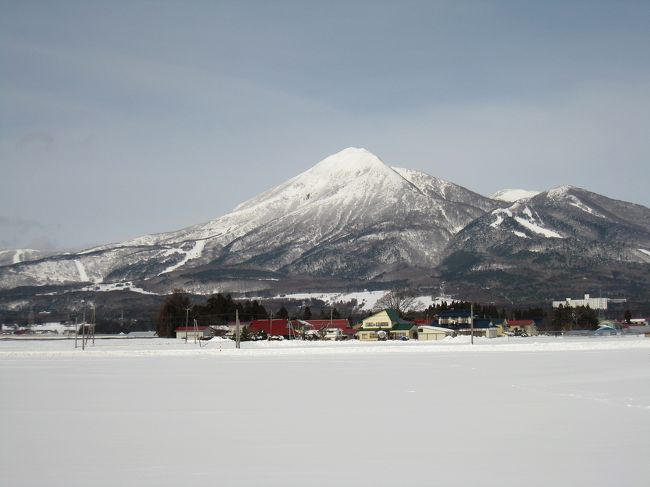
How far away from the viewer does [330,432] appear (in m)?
20.7

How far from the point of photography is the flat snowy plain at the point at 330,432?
51.6 feet

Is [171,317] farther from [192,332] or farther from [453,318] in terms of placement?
[453,318]

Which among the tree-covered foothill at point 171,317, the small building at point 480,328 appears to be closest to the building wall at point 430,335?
the small building at point 480,328

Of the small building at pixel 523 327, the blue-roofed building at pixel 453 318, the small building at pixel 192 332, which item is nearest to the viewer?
the small building at pixel 192 332

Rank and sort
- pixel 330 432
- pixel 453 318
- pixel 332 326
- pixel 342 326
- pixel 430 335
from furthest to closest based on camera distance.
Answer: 1. pixel 453 318
2. pixel 342 326
3. pixel 332 326
4. pixel 430 335
5. pixel 330 432

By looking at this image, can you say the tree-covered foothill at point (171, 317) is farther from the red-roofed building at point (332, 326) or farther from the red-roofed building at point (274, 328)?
the red-roofed building at point (332, 326)

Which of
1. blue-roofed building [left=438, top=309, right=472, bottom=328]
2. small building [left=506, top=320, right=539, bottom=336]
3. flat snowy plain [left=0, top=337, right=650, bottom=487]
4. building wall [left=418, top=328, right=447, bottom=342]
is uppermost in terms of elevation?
blue-roofed building [left=438, top=309, right=472, bottom=328]

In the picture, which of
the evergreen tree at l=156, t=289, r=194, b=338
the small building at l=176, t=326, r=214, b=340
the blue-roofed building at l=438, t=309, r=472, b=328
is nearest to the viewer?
the small building at l=176, t=326, r=214, b=340

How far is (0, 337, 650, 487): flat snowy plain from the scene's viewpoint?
1574cm

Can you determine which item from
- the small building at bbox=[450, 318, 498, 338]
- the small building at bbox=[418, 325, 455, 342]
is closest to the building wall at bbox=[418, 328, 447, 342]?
the small building at bbox=[418, 325, 455, 342]

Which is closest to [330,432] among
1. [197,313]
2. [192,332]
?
[192,332]

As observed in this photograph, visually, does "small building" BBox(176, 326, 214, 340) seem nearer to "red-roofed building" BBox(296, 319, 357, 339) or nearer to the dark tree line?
the dark tree line

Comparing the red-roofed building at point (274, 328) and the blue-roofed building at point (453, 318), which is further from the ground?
the blue-roofed building at point (453, 318)

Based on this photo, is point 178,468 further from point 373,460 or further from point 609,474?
point 609,474
